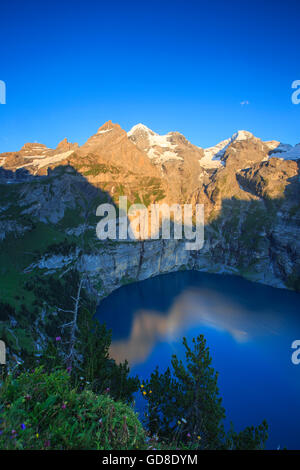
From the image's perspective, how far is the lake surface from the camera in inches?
1361

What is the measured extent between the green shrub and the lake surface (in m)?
35.0

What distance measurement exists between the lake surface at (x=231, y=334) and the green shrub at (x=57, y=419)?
35.0 metres

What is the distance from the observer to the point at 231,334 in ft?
182

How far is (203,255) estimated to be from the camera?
4835 inches

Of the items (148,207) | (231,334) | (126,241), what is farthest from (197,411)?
(148,207)

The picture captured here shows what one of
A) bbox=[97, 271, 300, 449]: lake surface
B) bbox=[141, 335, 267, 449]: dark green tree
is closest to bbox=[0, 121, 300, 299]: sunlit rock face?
bbox=[97, 271, 300, 449]: lake surface

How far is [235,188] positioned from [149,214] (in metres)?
63.5

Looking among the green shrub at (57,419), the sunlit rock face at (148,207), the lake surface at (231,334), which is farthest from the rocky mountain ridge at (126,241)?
the green shrub at (57,419)

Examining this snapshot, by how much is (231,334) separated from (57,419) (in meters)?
59.0

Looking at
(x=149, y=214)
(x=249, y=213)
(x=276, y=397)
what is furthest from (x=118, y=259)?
(x=249, y=213)

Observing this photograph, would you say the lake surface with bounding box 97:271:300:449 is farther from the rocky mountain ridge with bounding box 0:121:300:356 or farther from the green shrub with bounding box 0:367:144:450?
the green shrub with bounding box 0:367:144:450

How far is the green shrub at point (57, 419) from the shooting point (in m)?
4.48
